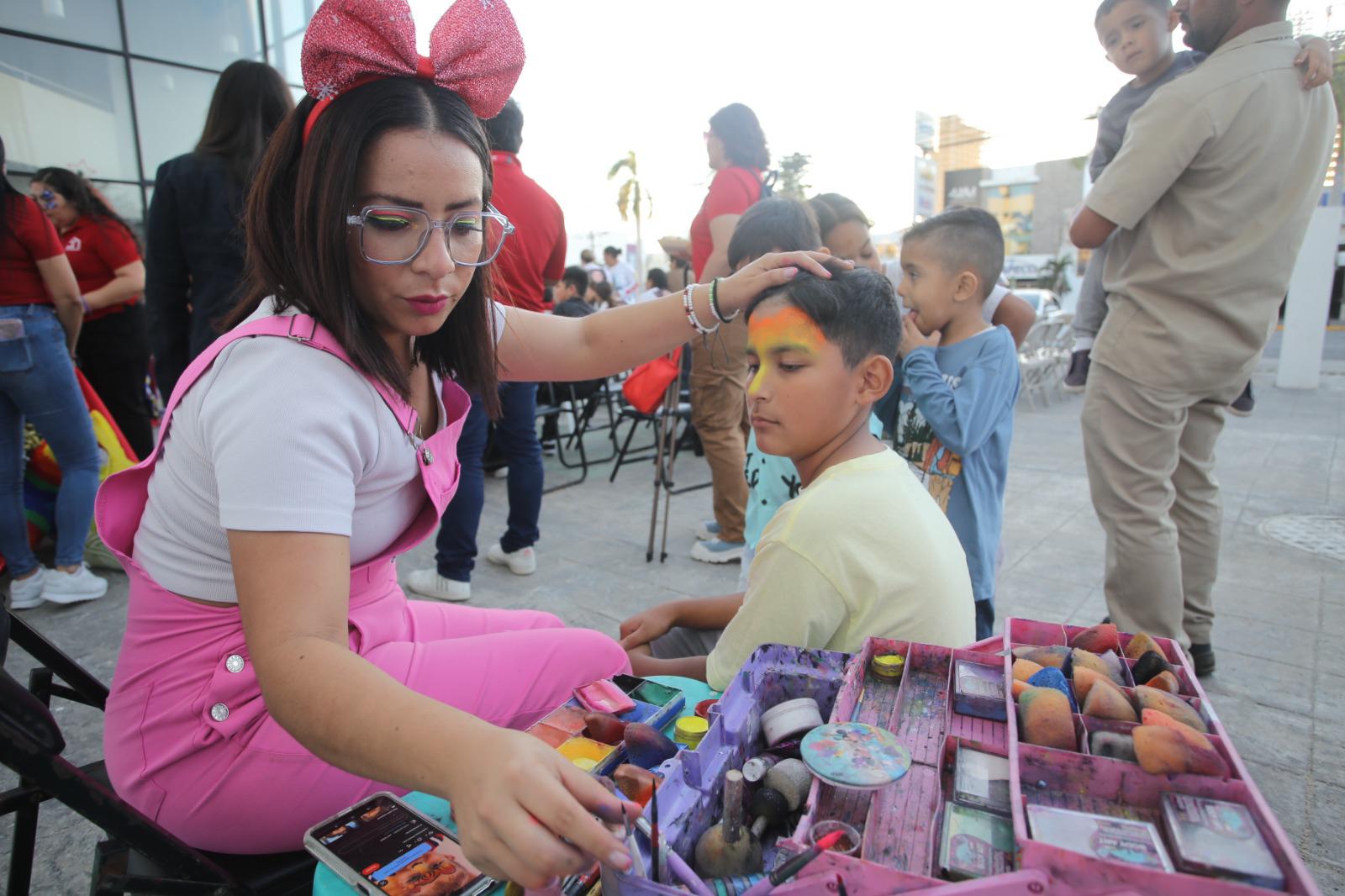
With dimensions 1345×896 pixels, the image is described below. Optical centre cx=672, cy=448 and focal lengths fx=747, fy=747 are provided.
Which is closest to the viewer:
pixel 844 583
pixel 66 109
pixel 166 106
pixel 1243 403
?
pixel 844 583

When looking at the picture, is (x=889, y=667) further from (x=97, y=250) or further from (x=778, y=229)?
(x=97, y=250)

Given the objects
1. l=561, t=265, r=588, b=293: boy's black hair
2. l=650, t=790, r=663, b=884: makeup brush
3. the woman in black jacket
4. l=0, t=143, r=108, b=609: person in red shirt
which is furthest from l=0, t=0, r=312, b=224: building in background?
l=650, t=790, r=663, b=884: makeup brush

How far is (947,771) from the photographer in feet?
2.82

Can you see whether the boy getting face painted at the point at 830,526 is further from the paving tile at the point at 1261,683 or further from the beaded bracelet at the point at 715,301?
the paving tile at the point at 1261,683

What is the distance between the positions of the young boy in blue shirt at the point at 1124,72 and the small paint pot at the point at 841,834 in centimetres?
268

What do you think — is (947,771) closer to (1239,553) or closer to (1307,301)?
(1239,553)

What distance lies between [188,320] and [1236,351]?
3.73m

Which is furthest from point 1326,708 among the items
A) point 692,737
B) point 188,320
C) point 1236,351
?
point 188,320

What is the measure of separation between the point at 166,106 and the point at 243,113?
6.59 metres

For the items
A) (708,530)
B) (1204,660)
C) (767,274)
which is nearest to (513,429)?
(708,530)

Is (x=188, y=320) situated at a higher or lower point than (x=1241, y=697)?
higher

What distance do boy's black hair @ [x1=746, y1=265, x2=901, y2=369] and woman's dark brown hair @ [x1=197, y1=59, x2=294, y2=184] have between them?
77.7 inches

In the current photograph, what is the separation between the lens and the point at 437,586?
3.48 metres

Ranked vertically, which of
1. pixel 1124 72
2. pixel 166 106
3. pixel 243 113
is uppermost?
pixel 166 106
